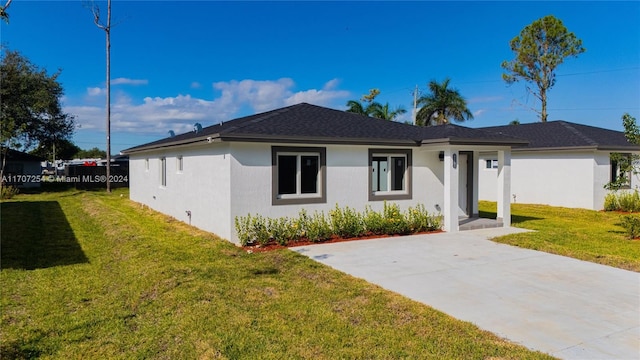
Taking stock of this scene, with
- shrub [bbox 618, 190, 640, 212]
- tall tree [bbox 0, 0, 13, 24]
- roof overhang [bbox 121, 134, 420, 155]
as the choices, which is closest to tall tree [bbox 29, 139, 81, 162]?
roof overhang [bbox 121, 134, 420, 155]

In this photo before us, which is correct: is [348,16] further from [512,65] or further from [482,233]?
[512,65]

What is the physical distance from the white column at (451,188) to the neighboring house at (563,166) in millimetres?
7839

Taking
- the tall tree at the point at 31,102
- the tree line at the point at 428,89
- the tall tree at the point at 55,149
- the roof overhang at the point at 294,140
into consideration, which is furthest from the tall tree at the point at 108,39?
the roof overhang at the point at 294,140

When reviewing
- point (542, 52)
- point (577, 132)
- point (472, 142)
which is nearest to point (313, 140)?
point (472, 142)

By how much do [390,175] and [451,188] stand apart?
173cm

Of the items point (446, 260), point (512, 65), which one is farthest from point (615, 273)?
point (512, 65)

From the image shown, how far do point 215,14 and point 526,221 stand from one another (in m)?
14.0

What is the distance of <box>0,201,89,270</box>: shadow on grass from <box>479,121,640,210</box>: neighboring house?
646 inches

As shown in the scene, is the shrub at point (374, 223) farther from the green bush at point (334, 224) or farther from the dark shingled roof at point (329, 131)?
the dark shingled roof at point (329, 131)

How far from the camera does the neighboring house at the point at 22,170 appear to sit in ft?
101

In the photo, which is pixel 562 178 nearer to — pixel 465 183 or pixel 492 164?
pixel 492 164

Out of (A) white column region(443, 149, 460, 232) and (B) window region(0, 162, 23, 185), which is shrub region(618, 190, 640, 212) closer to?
(A) white column region(443, 149, 460, 232)

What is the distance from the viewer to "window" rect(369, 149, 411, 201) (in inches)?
450

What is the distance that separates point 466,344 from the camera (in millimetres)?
4152
